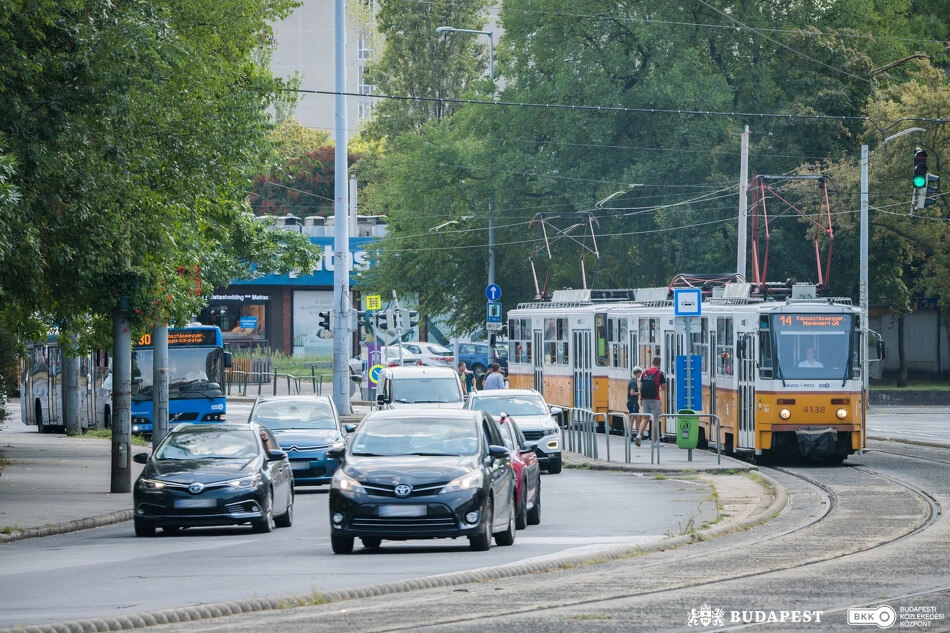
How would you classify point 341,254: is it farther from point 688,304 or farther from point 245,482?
point 245,482

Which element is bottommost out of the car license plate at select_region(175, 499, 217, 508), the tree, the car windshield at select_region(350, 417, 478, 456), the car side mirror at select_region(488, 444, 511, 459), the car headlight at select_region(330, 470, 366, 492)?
the car license plate at select_region(175, 499, 217, 508)

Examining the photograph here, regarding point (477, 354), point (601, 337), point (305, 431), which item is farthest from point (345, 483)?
point (477, 354)

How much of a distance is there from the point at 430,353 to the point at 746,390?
37902mm

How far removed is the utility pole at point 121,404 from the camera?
84.7 feet

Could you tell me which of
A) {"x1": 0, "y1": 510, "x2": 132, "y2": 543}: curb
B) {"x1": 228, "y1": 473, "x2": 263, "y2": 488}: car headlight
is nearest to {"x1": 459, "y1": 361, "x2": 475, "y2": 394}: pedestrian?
{"x1": 0, "y1": 510, "x2": 132, "y2": 543}: curb

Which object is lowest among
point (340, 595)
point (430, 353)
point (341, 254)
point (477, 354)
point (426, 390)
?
point (340, 595)

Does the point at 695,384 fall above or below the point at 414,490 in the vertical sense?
above

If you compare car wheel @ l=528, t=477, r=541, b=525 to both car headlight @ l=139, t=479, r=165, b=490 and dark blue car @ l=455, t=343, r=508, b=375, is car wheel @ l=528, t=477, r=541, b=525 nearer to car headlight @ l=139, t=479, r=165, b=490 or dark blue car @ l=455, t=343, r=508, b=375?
car headlight @ l=139, t=479, r=165, b=490

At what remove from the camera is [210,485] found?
19312mm

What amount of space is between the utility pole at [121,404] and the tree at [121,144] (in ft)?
1.10

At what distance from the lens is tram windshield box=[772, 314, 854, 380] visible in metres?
29.9

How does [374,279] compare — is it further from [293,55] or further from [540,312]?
[293,55]

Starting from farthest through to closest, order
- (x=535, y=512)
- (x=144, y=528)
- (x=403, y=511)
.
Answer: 1. (x=535, y=512)
2. (x=144, y=528)
3. (x=403, y=511)

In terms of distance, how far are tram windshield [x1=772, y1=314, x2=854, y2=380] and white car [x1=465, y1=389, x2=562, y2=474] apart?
175 inches
